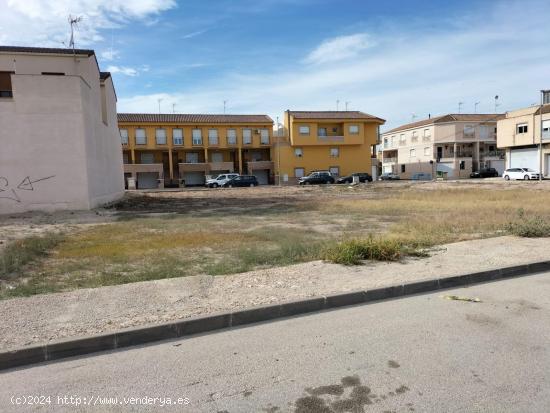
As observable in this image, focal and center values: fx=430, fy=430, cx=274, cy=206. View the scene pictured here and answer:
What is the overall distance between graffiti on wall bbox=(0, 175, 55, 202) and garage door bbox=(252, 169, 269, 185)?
44.6m

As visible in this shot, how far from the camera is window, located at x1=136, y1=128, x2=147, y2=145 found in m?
57.2

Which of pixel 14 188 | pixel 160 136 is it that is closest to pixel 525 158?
pixel 160 136

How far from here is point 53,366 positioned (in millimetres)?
4168

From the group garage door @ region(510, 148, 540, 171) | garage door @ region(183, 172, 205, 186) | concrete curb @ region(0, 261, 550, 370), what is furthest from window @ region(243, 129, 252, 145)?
concrete curb @ region(0, 261, 550, 370)

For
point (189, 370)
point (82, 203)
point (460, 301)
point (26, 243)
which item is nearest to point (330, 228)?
point (460, 301)

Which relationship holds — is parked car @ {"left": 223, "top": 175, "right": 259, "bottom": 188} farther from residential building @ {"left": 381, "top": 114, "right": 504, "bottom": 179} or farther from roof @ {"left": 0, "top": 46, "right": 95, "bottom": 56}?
residential building @ {"left": 381, "top": 114, "right": 504, "bottom": 179}

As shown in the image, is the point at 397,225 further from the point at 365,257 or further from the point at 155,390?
the point at 155,390

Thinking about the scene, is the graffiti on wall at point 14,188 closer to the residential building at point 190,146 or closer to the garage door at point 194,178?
the residential building at point 190,146

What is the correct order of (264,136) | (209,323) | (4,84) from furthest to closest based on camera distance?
(264,136)
(4,84)
(209,323)

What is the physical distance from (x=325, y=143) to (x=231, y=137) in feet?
43.7

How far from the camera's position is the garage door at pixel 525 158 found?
173ft

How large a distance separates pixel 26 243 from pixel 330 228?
26.4 feet

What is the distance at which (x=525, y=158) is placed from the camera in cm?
5466

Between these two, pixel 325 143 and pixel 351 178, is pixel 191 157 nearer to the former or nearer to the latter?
pixel 325 143
